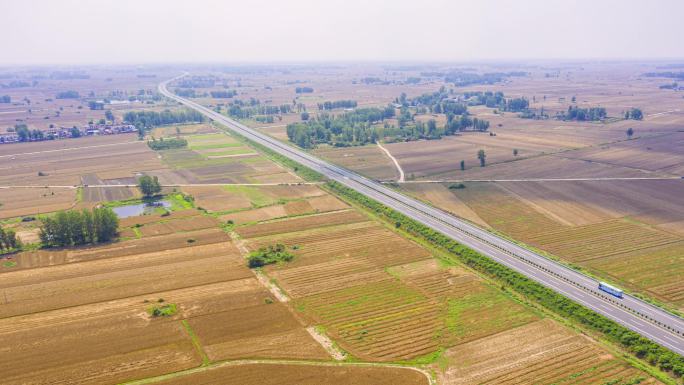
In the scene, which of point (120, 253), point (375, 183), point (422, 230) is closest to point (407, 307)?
point (422, 230)

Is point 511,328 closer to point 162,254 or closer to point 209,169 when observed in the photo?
point 162,254

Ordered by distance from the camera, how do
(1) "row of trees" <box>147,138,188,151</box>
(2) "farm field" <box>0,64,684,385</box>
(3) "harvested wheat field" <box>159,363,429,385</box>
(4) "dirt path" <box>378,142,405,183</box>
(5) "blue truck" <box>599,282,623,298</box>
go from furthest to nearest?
(1) "row of trees" <box>147,138,188,151</box>, (4) "dirt path" <box>378,142,405,183</box>, (5) "blue truck" <box>599,282,623,298</box>, (2) "farm field" <box>0,64,684,385</box>, (3) "harvested wheat field" <box>159,363,429,385</box>

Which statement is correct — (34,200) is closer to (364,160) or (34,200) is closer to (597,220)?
(364,160)

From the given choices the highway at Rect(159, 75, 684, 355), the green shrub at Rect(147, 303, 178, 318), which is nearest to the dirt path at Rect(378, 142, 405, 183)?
the highway at Rect(159, 75, 684, 355)

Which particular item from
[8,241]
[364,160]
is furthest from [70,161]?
[364,160]

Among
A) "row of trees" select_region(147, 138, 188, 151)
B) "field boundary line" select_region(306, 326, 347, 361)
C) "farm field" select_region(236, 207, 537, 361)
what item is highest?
"row of trees" select_region(147, 138, 188, 151)

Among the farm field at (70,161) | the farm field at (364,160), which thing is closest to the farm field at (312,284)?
the farm field at (70,161)

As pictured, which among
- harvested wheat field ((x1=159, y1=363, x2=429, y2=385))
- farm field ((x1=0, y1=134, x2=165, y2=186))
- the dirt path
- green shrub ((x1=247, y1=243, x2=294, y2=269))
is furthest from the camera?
farm field ((x1=0, y1=134, x2=165, y2=186))

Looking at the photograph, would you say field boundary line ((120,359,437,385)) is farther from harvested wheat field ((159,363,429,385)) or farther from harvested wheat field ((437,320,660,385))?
harvested wheat field ((437,320,660,385))
